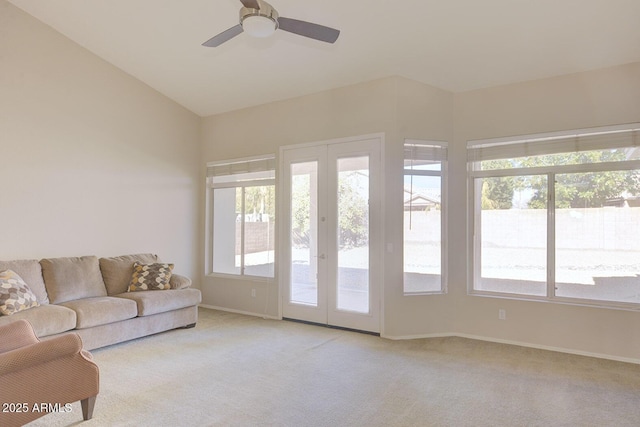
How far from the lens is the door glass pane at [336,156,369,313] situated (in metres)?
4.76

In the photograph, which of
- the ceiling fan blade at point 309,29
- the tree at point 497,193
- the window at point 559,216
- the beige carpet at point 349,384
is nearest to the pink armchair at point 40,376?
the beige carpet at point 349,384

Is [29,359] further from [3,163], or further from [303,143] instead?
[303,143]

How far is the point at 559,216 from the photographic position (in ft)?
14.0

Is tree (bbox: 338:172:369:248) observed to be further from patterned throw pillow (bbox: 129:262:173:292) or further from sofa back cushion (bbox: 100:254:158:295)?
sofa back cushion (bbox: 100:254:158:295)

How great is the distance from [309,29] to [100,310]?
3.48 m

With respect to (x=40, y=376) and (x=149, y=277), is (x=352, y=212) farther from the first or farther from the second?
(x=40, y=376)

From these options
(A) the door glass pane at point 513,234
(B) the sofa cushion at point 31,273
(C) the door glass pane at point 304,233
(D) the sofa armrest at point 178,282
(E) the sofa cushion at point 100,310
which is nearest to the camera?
(E) the sofa cushion at point 100,310

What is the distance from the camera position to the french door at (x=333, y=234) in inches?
185

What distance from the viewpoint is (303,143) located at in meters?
5.24

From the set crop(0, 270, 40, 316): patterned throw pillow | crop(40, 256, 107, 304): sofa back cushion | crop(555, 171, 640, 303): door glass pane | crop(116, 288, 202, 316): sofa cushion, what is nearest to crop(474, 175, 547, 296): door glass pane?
crop(555, 171, 640, 303): door glass pane

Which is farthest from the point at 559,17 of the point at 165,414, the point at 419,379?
the point at 165,414

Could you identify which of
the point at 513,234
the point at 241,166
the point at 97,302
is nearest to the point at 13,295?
the point at 97,302

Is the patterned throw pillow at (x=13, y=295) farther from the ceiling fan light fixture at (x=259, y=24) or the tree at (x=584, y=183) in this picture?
the tree at (x=584, y=183)

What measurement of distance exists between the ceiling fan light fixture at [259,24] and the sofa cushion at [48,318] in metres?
3.24
